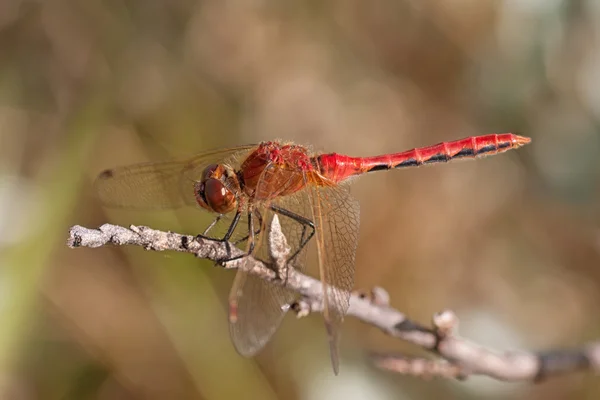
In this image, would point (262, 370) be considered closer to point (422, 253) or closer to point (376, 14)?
point (422, 253)

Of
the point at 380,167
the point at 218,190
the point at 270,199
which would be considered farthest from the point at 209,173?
the point at 380,167

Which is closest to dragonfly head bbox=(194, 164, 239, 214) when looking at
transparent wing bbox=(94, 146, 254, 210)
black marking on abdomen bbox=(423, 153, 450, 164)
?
transparent wing bbox=(94, 146, 254, 210)

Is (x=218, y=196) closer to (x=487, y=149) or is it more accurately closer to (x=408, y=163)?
(x=408, y=163)

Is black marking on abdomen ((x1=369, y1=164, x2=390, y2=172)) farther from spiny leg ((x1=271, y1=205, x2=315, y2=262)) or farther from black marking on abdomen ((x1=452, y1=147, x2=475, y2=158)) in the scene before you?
spiny leg ((x1=271, y1=205, x2=315, y2=262))

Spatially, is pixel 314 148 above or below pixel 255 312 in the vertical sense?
above

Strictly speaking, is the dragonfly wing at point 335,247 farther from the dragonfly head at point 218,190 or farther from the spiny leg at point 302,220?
the dragonfly head at point 218,190

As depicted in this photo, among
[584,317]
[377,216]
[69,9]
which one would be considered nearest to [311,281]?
[377,216]
